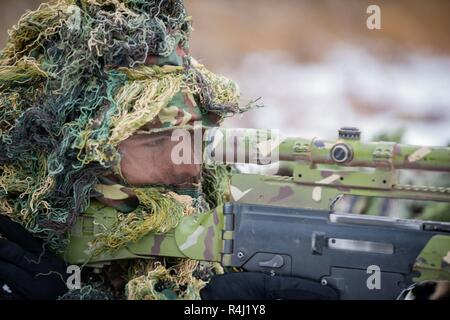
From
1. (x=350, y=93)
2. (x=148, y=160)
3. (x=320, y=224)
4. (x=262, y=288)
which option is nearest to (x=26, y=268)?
(x=148, y=160)

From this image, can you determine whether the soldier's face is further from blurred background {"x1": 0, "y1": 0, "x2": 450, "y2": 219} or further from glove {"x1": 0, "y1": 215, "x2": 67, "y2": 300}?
blurred background {"x1": 0, "y1": 0, "x2": 450, "y2": 219}

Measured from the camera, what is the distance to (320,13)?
4.97 metres

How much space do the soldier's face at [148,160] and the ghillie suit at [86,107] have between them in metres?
0.04

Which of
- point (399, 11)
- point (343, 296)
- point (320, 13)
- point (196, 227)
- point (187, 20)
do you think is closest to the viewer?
point (343, 296)

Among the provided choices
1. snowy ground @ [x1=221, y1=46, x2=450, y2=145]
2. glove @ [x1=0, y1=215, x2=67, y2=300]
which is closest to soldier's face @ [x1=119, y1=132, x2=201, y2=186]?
glove @ [x1=0, y1=215, x2=67, y2=300]

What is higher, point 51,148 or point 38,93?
point 38,93

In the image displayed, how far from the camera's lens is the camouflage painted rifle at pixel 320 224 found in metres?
2.54

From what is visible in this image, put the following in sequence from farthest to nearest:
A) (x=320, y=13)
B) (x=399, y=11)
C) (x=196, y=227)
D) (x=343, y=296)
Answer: (x=320, y=13)
(x=399, y=11)
(x=196, y=227)
(x=343, y=296)

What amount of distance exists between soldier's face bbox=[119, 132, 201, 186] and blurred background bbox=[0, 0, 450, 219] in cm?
158

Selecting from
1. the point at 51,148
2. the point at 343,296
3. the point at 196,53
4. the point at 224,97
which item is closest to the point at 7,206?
the point at 51,148

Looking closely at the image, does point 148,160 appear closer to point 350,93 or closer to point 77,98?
point 77,98

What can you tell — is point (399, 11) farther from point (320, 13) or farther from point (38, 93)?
point (38, 93)

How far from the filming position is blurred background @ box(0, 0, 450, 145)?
4570mm
